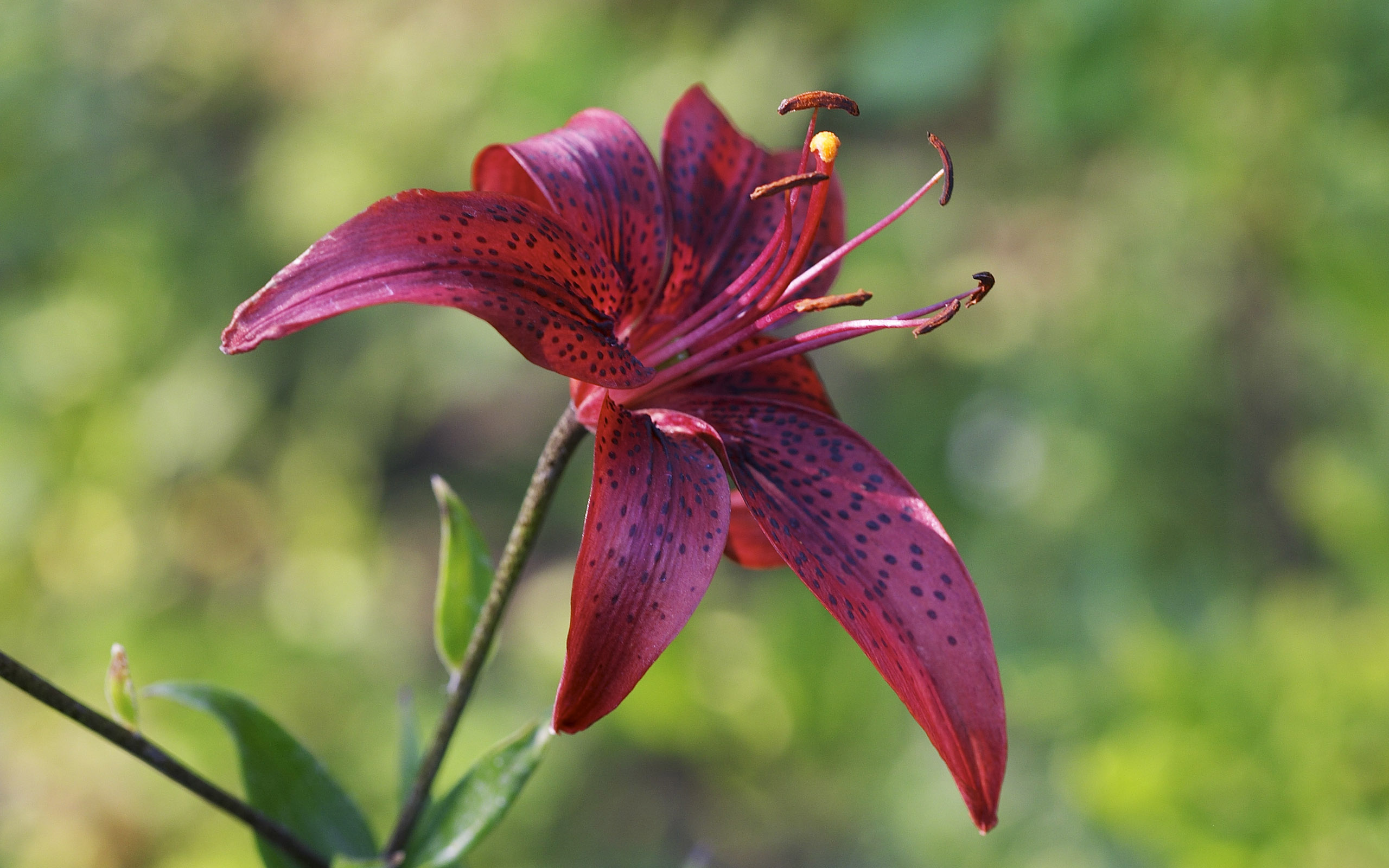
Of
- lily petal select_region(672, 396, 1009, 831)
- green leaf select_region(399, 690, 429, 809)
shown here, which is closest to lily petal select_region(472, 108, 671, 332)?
lily petal select_region(672, 396, 1009, 831)

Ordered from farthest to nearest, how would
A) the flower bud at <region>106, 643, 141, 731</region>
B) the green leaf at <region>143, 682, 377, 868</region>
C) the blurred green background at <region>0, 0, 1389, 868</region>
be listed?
the blurred green background at <region>0, 0, 1389, 868</region> < the green leaf at <region>143, 682, 377, 868</region> < the flower bud at <region>106, 643, 141, 731</region>

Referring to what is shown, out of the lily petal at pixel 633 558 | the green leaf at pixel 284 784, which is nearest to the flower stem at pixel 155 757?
the green leaf at pixel 284 784

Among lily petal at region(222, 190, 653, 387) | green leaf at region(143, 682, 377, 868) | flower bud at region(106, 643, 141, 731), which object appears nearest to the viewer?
lily petal at region(222, 190, 653, 387)

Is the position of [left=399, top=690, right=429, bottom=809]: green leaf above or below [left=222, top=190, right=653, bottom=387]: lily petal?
below

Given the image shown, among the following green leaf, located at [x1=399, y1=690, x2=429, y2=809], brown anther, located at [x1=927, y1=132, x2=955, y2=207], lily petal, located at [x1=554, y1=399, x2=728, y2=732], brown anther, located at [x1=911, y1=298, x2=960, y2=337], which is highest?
brown anther, located at [x1=927, y1=132, x2=955, y2=207]

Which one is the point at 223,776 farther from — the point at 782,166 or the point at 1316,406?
the point at 1316,406

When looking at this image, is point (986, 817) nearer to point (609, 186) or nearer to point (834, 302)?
point (834, 302)

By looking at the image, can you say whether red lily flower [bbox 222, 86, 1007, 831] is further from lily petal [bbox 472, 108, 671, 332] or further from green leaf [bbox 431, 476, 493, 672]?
green leaf [bbox 431, 476, 493, 672]

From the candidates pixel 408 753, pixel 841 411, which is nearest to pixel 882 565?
pixel 408 753
